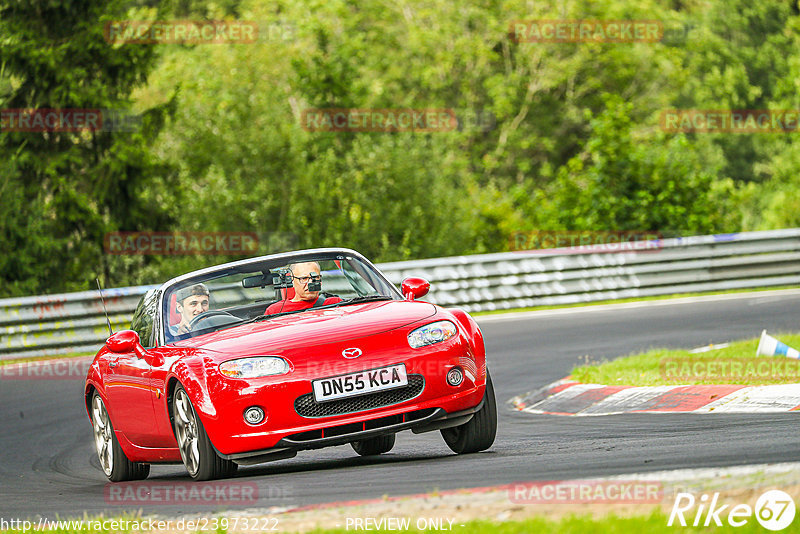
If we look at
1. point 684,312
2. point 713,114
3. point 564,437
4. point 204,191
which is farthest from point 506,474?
point 713,114

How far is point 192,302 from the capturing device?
827cm

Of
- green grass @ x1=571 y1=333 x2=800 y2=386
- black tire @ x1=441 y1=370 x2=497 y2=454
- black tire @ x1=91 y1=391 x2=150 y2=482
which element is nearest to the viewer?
black tire @ x1=441 y1=370 x2=497 y2=454

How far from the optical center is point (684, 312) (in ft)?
58.4

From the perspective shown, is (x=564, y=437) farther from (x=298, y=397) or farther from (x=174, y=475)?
(x=174, y=475)

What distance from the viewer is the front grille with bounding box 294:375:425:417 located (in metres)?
7.08

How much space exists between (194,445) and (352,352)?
1172 mm

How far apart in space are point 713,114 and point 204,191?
3331cm

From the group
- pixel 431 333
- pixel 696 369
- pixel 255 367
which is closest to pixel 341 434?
pixel 255 367

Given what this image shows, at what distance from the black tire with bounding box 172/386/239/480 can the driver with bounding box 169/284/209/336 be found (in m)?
0.70

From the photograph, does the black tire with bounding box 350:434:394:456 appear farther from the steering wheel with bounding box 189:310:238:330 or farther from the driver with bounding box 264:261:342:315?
the steering wheel with bounding box 189:310:238:330

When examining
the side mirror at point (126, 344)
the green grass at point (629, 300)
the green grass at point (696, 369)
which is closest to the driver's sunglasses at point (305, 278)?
the side mirror at point (126, 344)

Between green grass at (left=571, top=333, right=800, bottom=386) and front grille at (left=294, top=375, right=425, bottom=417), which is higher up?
front grille at (left=294, top=375, right=425, bottom=417)

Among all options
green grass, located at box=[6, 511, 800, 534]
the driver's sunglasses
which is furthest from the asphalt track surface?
the driver's sunglasses

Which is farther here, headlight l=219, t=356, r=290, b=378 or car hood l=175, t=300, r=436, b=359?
car hood l=175, t=300, r=436, b=359
